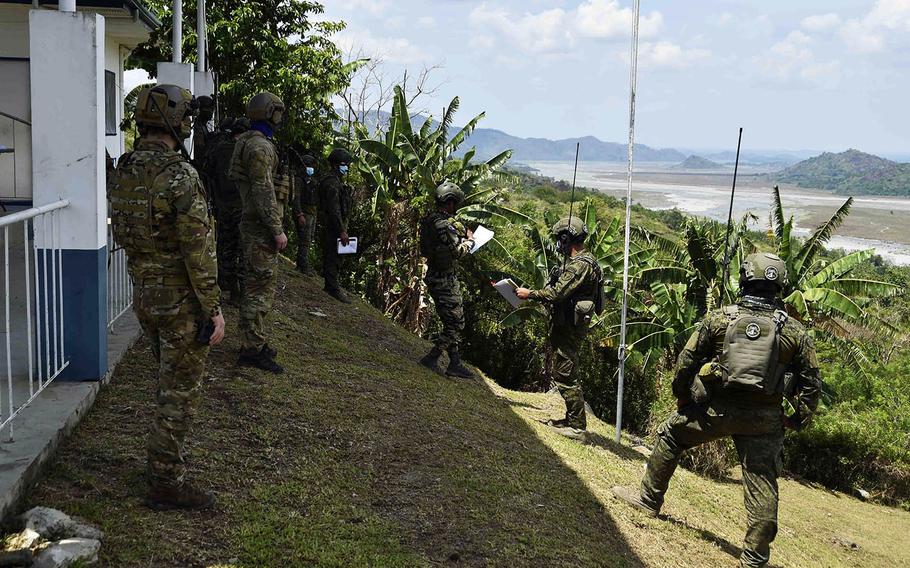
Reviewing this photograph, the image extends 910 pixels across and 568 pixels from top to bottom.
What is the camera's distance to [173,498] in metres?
3.97

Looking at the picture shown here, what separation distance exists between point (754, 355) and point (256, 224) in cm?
365

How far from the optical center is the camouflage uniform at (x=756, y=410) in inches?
202

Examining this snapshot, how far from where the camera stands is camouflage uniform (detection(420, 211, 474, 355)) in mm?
7867

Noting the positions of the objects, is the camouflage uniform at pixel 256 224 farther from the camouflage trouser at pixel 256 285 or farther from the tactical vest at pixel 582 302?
the tactical vest at pixel 582 302

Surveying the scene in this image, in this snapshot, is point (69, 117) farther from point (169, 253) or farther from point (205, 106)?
point (205, 106)

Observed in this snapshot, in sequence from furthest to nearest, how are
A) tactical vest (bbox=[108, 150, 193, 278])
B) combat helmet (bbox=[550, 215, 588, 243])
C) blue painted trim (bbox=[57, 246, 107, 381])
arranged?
combat helmet (bbox=[550, 215, 588, 243]), blue painted trim (bbox=[57, 246, 107, 381]), tactical vest (bbox=[108, 150, 193, 278])

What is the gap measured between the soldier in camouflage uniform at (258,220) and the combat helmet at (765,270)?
3.20m

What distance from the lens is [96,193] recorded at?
4.85 metres

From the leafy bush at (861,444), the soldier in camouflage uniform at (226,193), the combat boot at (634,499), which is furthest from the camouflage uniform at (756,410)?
the leafy bush at (861,444)

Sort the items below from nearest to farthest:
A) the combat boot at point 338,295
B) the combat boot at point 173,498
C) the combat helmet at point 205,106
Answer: the combat boot at point 173,498 < the combat helmet at point 205,106 < the combat boot at point 338,295

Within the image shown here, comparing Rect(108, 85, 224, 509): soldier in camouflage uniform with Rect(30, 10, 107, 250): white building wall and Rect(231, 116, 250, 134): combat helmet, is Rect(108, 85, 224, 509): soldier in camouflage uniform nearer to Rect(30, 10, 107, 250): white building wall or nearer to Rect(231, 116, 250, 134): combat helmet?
Rect(30, 10, 107, 250): white building wall

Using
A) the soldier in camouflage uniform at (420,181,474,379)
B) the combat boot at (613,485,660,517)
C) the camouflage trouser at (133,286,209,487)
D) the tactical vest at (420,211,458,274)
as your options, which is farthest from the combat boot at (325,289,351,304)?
the camouflage trouser at (133,286,209,487)

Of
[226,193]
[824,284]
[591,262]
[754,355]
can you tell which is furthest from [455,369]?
[824,284]

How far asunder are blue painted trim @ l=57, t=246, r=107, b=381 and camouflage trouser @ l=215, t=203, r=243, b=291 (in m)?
2.58
